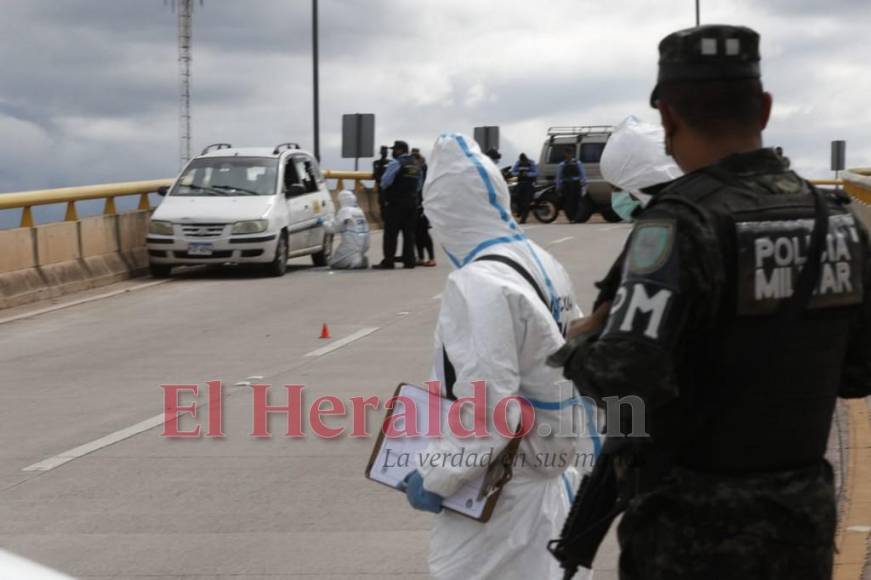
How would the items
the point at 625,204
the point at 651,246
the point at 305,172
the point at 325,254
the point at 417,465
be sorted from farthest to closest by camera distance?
the point at 325,254
the point at 305,172
the point at 625,204
the point at 417,465
the point at 651,246

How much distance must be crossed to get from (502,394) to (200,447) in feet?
21.2

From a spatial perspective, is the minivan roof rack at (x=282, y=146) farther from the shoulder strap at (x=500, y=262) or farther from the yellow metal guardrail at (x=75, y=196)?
the shoulder strap at (x=500, y=262)

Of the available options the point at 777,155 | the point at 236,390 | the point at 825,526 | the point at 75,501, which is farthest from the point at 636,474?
the point at 236,390

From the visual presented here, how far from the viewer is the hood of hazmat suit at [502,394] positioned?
4422 mm

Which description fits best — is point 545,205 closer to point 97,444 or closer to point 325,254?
point 325,254

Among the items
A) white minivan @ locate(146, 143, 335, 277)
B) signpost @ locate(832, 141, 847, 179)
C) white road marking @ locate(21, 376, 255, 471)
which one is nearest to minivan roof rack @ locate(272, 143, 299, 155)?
white minivan @ locate(146, 143, 335, 277)

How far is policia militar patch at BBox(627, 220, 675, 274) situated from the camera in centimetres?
308

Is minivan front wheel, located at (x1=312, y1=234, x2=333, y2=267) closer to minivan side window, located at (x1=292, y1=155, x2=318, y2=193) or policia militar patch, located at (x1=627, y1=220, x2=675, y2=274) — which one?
minivan side window, located at (x1=292, y1=155, x2=318, y2=193)

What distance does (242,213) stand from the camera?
23.6 metres

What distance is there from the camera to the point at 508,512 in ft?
15.0

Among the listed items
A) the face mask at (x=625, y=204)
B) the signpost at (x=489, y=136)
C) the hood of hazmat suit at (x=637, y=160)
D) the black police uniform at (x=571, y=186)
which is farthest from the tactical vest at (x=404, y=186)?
the signpost at (x=489, y=136)

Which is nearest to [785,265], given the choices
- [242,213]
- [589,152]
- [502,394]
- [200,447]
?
[502,394]

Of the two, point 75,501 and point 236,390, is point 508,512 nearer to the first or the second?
point 75,501

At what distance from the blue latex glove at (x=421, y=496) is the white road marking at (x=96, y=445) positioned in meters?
5.83
